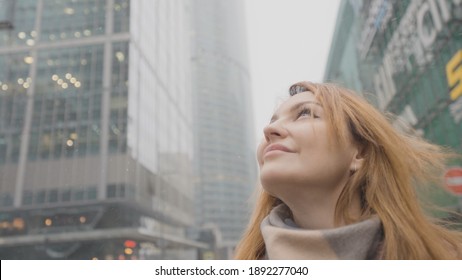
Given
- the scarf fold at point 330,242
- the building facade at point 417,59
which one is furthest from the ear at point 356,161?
the building facade at point 417,59

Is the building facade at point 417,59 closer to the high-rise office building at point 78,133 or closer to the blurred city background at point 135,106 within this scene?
the blurred city background at point 135,106

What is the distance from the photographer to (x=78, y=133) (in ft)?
11.9

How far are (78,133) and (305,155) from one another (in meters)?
3.53

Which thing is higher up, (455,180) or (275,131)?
(275,131)

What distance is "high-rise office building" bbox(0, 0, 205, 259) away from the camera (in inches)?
139

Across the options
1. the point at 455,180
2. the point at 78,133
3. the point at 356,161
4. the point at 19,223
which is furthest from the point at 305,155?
the point at 19,223

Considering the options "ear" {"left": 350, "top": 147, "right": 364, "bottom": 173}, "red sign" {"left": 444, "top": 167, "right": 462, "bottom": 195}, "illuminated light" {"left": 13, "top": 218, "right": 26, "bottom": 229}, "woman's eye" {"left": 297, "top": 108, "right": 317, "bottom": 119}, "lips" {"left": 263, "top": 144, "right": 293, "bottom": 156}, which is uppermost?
"woman's eye" {"left": 297, "top": 108, "right": 317, "bottom": 119}

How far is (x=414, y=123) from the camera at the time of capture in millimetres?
4547

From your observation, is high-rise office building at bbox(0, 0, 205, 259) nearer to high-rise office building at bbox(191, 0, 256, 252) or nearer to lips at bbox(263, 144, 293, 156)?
high-rise office building at bbox(191, 0, 256, 252)

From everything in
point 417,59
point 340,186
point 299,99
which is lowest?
point 340,186

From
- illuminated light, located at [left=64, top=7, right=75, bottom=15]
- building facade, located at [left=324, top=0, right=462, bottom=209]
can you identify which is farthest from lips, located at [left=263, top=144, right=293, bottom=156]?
illuminated light, located at [left=64, top=7, right=75, bottom=15]

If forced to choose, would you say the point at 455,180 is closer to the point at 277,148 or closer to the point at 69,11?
the point at 277,148

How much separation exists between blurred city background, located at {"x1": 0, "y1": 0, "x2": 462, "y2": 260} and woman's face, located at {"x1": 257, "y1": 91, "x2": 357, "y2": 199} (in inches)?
76.5

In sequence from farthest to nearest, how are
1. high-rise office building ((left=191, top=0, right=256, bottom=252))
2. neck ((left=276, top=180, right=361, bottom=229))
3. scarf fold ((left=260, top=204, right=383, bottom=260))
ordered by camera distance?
1. high-rise office building ((left=191, top=0, right=256, bottom=252))
2. neck ((left=276, top=180, right=361, bottom=229))
3. scarf fold ((left=260, top=204, right=383, bottom=260))
